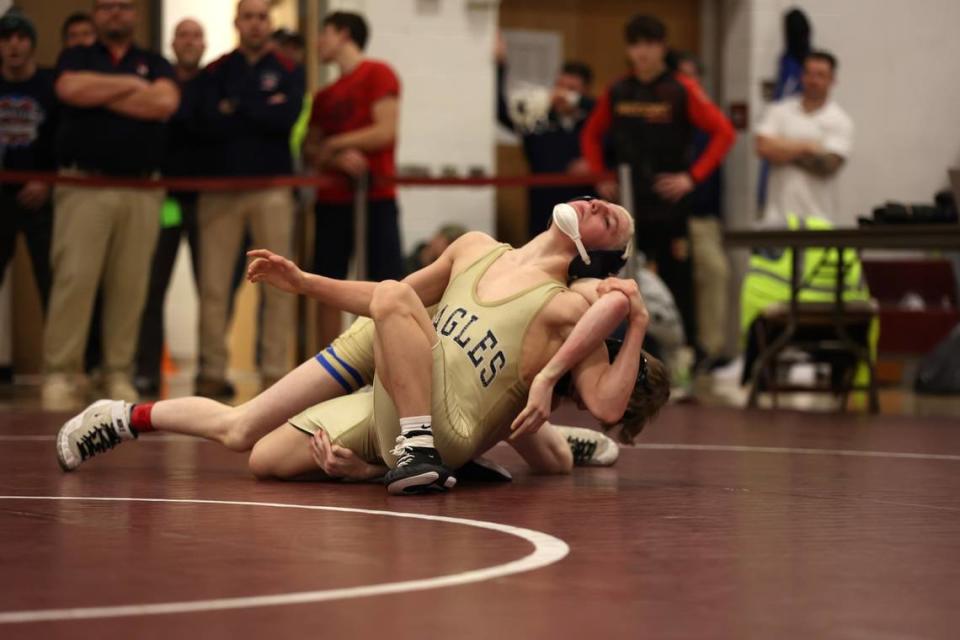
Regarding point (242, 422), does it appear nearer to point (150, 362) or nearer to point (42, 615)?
point (42, 615)

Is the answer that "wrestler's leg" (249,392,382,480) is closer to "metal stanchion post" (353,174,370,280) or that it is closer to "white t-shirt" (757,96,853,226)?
"metal stanchion post" (353,174,370,280)

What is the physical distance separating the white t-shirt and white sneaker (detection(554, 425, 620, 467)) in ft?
17.0

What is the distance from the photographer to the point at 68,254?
870 cm

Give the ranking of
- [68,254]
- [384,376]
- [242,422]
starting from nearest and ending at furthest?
[384,376]
[242,422]
[68,254]

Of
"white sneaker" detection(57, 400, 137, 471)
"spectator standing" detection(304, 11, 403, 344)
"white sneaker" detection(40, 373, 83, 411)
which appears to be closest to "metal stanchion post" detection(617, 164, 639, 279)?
"spectator standing" detection(304, 11, 403, 344)

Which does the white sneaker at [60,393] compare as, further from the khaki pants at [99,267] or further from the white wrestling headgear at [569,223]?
the white wrestling headgear at [569,223]

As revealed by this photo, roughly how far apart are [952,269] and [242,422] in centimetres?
799

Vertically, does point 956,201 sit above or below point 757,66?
below

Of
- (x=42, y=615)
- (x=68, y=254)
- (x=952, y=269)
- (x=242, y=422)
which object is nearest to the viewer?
(x=42, y=615)

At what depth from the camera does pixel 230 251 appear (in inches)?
365

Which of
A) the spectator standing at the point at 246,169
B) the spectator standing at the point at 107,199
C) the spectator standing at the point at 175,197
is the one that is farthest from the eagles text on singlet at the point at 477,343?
the spectator standing at the point at 175,197

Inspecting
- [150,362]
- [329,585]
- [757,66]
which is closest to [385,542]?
[329,585]

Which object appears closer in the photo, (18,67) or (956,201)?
(956,201)

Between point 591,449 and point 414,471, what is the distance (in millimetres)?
1227
